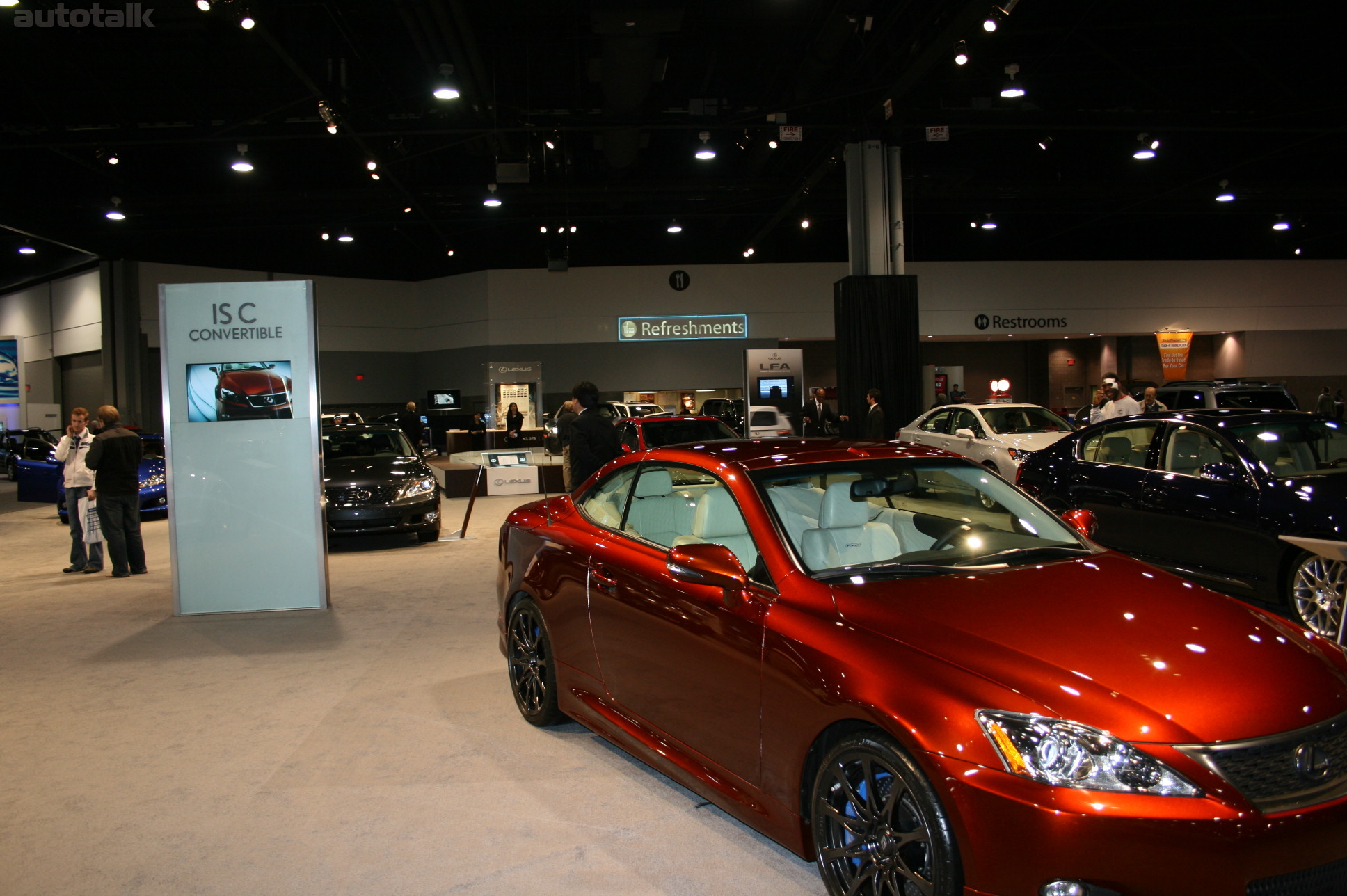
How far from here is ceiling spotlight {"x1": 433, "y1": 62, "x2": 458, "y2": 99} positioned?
499 inches

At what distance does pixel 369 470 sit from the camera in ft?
35.4

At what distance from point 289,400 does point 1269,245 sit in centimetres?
3150

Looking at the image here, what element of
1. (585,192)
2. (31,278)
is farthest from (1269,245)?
(31,278)

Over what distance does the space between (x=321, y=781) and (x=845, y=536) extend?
8.09 ft

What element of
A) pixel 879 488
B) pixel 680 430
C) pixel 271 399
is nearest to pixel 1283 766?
pixel 879 488

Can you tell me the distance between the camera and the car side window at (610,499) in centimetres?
400

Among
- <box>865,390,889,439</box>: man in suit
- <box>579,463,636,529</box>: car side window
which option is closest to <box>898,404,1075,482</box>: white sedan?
<box>865,390,889,439</box>: man in suit

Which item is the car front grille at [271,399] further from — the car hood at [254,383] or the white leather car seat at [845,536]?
the white leather car seat at [845,536]

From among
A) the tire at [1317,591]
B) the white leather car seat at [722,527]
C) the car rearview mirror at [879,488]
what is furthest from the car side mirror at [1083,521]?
the tire at [1317,591]

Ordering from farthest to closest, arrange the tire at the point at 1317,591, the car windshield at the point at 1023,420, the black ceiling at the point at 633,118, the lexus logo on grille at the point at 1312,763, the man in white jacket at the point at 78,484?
1. the car windshield at the point at 1023,420
2. the black ceiling at the point at 633,118
3. the man in white jacket at the point at 78,484
4. the tire at the point at 1317,591
5. the lexus logo on grille at the point at 1312,763

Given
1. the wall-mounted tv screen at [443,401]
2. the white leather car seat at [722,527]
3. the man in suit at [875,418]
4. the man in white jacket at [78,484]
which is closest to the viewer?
the white leather car seat at [722,527]

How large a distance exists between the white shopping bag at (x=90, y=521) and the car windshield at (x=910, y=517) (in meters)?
8.87

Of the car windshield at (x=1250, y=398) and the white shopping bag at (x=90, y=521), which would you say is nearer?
the white shopping bag at (x=90, y=521)

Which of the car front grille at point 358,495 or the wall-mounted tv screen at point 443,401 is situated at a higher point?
the wall-mounted tv screen at point 443,401
